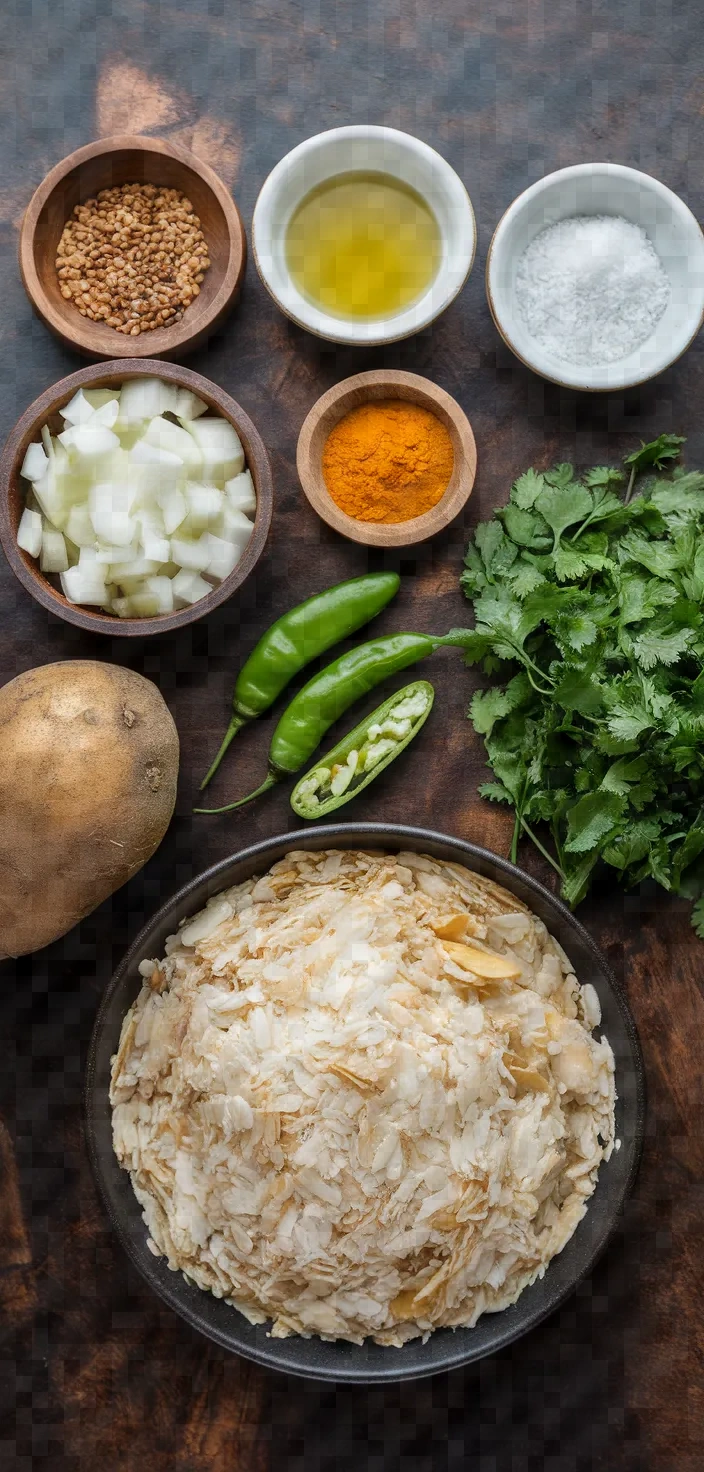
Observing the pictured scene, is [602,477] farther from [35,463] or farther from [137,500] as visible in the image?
[35,463]

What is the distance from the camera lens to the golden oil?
7.74 ft

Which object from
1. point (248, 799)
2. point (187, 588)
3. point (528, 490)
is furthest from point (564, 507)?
point (248, 799)

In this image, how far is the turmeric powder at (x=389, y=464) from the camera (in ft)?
7.57

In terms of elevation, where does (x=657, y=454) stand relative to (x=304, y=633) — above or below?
above

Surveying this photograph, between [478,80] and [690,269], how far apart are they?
0.67 meters

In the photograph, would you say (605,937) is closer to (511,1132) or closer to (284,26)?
(511,1132)

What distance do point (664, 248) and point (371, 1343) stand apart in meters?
2.34

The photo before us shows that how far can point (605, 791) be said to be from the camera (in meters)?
2.20

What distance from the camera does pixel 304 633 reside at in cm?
238

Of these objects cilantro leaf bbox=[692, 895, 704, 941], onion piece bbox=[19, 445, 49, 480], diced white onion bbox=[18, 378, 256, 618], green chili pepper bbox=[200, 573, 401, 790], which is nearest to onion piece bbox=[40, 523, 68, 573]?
diced white onion bbox=[18, 378, 256, 618]

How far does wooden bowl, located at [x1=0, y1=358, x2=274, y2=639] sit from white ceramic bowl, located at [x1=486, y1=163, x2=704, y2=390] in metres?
0.62

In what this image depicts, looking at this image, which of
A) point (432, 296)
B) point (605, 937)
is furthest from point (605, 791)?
point (432, 296)

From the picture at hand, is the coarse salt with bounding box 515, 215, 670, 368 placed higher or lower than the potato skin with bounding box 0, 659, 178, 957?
higher

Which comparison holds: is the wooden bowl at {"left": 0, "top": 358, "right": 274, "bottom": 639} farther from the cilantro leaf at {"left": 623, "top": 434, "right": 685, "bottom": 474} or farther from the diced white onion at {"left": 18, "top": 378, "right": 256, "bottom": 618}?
the cilantro leaf at {"left": 623, "top": 434, "right": 685, "bottom": 474}
